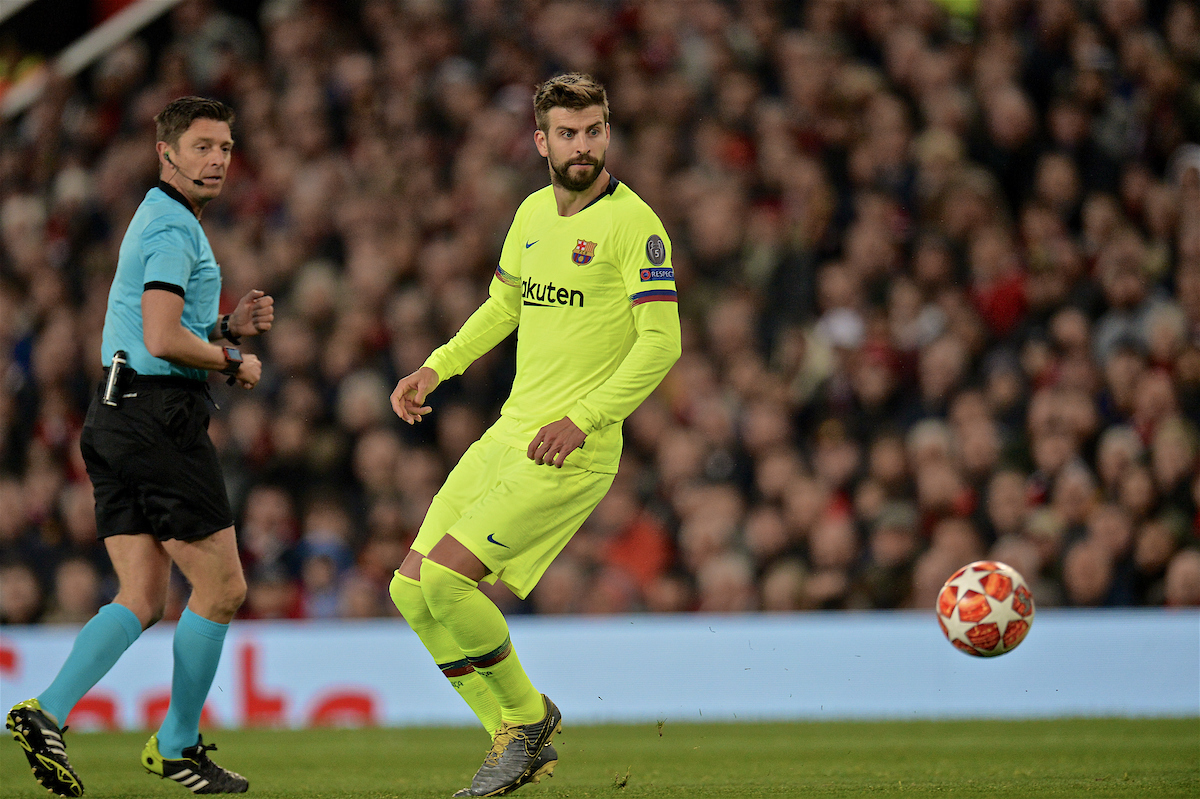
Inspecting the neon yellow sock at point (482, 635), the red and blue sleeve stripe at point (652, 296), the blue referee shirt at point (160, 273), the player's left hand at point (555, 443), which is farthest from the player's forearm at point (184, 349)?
the red and blue sleeve stripe at point (652, 296)

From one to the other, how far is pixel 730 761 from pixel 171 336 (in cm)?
313

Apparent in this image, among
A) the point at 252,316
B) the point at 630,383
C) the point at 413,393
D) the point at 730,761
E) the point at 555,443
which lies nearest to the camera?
the point at 555,443

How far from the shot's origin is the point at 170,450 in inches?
201

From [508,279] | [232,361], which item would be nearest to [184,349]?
[232,361]

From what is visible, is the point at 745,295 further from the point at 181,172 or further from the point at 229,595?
the point at 229,595

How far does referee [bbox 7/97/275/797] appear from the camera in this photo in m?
5.05

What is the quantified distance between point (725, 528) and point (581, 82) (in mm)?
4945

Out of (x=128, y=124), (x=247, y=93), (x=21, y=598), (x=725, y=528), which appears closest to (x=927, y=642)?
(x=725, y=528)

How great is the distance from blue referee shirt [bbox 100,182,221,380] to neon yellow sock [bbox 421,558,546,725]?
1216 millimetres

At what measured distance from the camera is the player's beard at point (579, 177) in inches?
195

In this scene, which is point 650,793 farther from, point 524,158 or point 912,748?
point 524,158

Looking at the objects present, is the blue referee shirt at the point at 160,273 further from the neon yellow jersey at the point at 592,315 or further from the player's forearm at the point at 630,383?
the player's forearm at the point at 630,383

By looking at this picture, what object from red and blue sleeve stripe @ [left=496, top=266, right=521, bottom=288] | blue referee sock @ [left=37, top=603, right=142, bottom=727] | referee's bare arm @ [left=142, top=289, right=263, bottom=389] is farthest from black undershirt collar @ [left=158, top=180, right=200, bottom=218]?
blue referee sock @ [left=37, top=603, right=142, bottom=727]

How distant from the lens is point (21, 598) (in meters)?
9.79
